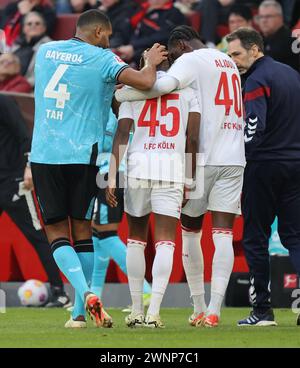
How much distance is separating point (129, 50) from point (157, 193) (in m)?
7.99

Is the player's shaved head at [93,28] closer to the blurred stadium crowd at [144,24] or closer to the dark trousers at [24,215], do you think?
the dark trousers at [24,215]

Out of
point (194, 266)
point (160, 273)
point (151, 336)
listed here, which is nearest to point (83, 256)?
point (160, 273)

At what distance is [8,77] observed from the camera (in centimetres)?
1594

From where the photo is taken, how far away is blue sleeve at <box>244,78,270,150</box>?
339 inches

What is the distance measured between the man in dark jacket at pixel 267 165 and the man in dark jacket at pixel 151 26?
22.2 ft

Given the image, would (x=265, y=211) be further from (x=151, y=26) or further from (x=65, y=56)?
(x=151, y=26)

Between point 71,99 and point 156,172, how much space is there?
0.87 m

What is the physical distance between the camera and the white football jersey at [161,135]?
8.30m

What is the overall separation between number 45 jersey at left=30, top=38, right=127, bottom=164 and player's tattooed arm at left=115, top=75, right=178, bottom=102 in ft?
0.53

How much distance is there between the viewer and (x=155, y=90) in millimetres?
8273

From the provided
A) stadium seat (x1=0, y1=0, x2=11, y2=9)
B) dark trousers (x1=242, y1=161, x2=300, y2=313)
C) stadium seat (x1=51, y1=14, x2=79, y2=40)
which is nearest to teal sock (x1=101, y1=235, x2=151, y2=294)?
dark trousers (x1=242, y1=161, x2=300, y2=313)

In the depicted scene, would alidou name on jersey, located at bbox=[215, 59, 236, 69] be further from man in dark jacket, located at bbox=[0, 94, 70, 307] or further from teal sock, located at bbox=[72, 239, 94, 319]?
man in dark jacket, located at bbox=[0, 94, 70, 307]
